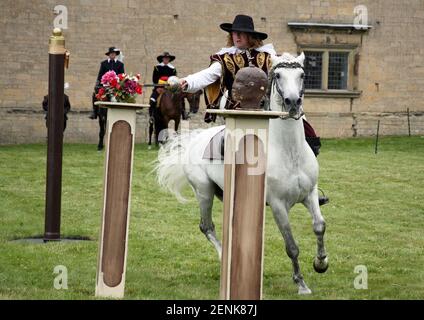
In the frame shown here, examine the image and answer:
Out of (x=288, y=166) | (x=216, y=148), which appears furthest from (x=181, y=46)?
Result: (x=288, y=166)

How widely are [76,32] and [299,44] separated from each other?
6.30 meters

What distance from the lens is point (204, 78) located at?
9.11 metres

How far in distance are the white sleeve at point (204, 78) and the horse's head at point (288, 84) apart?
579 mm

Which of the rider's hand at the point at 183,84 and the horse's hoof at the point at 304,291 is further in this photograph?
the horse's hoof at the point at 304,291

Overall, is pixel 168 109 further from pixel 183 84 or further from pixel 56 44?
pixel 183 84

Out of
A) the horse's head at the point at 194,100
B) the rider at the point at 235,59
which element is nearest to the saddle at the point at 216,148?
the rider at the point at 235,59

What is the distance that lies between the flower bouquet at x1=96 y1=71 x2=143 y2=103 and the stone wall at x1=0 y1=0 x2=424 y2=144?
63.6 ft

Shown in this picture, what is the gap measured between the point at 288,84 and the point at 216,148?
5.02 feet

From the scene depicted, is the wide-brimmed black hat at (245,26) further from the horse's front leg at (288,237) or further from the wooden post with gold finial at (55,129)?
the wooden post with gold finial at (55,129)

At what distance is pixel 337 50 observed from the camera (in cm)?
3003

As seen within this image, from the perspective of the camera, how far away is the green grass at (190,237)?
933 centimetres

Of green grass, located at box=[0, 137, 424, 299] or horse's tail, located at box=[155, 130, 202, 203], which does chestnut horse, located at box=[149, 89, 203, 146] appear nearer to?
green grass, located at box=[0, 137, 424, 299]

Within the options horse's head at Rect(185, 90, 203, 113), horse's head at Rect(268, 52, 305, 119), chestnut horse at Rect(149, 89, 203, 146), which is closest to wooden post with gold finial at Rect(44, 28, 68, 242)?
horse's head at Rect(268, 52, 305, 119)
